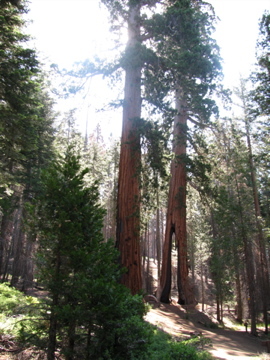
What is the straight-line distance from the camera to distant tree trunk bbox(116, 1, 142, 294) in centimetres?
815

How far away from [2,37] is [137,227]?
7.60 metres

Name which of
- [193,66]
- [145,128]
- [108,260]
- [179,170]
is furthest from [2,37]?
[179,170]

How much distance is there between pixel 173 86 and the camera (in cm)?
952

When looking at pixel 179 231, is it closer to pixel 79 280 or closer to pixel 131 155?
pixel 131 155

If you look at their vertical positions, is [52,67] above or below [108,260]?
above

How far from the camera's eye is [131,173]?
8.95m

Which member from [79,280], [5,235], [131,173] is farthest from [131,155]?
[5,235]

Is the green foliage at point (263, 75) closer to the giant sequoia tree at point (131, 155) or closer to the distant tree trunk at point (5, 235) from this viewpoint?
the giant sequoia tree at point (131, 155)

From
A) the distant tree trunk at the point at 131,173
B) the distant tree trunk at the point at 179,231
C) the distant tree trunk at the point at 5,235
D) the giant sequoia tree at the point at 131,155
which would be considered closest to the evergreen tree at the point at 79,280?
the distant tree trunk at the point at 131,173

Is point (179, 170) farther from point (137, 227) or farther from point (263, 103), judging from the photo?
point (137, 227)

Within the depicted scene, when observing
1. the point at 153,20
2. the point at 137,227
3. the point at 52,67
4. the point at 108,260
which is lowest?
the point at 108,260

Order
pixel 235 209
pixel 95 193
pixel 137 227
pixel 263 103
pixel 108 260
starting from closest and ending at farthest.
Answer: pixel 108 260 < pixel 95 193 < pixel 137 227 < pixel 263 103 < pixel 235 209

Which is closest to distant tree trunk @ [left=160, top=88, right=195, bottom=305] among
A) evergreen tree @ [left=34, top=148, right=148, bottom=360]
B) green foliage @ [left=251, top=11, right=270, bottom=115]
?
green foliage @ [left=251, top=11, right=270, bottom=115]

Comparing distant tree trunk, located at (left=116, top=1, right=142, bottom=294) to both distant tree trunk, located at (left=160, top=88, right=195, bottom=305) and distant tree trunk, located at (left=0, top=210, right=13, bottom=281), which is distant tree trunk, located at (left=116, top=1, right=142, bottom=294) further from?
distant tree trunk, located at (left=0, top=210, right=13, bottom=281)
